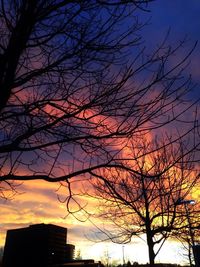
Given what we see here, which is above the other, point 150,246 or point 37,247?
point 37,247

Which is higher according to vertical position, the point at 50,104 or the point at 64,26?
the point at 64,26

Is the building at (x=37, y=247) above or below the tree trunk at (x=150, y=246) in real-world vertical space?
above

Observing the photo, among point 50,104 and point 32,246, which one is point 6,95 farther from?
point 32,246

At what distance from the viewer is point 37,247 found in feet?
284

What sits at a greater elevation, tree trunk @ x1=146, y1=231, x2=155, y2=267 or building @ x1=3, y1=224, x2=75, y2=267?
building @ x1=3, y1=224, x2=75, y2=267

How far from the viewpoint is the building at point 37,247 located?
3310 inches

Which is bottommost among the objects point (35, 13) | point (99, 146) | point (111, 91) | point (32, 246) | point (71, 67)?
point (99, 146)

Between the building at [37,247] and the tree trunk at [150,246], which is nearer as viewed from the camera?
the tree trunk at [150,246]

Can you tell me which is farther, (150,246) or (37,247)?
(37,247)

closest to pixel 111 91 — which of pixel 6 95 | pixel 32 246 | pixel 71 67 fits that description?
pixel 71 67

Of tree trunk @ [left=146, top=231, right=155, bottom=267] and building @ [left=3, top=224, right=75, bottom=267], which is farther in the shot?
building @ [left=3, top=224, right=75, bottom=267]

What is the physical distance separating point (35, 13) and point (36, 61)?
0.64 metres

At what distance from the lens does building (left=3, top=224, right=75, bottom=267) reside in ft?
276

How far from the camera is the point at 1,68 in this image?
3455 mm
